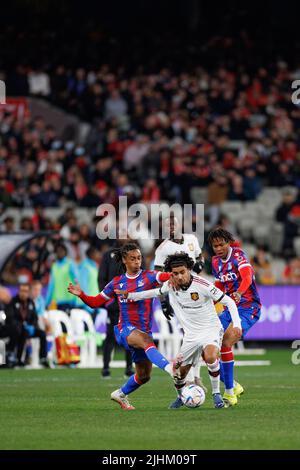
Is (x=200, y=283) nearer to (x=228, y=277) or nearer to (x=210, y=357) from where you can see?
(x=210, y=357)

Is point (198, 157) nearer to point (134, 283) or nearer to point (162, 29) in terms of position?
point (162, 29)

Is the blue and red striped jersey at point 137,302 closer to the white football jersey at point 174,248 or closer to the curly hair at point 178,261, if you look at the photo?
the curly hair at point 178,261

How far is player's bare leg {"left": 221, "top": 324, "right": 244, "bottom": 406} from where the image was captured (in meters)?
14.7

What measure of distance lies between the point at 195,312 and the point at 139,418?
4.56ft

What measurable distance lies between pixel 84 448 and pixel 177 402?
377 centimetres

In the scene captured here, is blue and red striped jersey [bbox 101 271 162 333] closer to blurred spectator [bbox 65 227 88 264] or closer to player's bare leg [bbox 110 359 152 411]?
player's bare leg [bbox 110 359 152 411]

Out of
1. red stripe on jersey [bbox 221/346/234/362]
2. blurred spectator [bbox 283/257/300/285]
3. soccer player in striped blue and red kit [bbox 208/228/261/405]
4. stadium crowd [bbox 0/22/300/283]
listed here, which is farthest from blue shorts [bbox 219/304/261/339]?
blurred spectator [bbox 283/257/300/285]

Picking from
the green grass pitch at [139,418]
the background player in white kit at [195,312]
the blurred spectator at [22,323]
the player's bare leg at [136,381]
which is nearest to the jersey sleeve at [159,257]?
the green grass pitch at [139,418]

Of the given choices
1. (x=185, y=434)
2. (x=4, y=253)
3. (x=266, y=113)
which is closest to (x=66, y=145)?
(x=266, y=113)

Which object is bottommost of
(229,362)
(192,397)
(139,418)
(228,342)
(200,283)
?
(139,418)

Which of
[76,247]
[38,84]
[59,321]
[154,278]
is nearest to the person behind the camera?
[154,278]

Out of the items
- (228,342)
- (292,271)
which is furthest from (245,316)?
(292,271)

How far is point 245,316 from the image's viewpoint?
51.4ft
